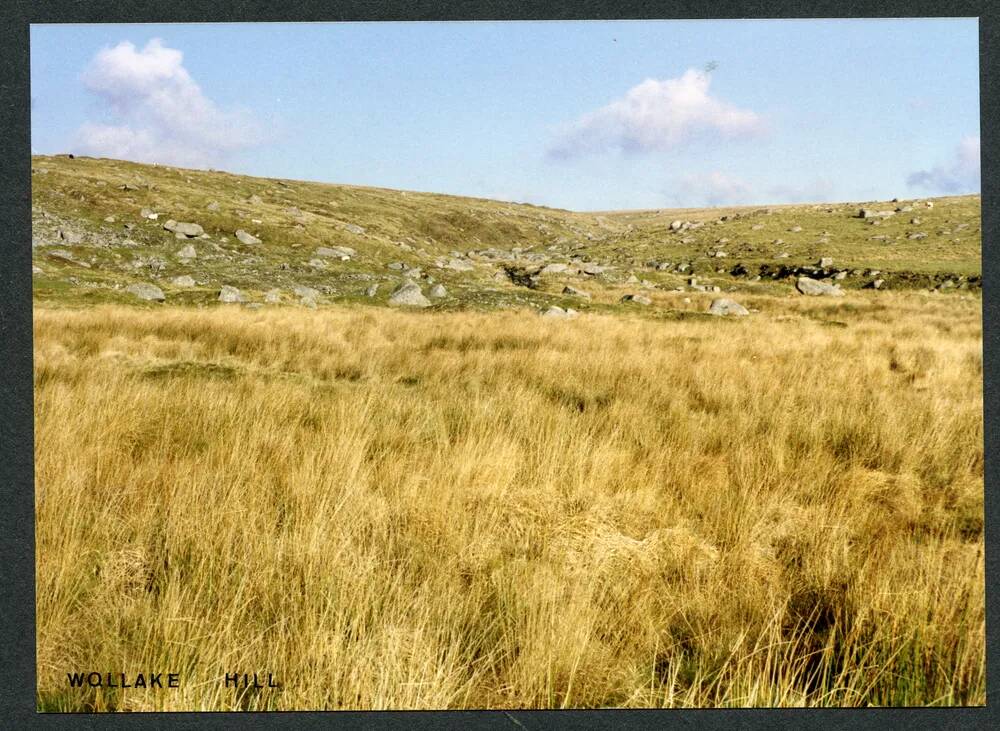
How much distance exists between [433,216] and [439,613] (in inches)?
2943

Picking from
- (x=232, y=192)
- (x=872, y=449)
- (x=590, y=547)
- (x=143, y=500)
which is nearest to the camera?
(x=590, y=547)

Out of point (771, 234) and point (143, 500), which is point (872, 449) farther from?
point (771, 234)

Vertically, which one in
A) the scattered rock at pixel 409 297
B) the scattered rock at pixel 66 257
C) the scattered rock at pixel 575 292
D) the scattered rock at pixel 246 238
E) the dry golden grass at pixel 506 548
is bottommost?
the dry golden grass at pixel 506 548

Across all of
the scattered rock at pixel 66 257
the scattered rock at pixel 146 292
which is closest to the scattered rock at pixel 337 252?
the scattered rock at pixel 66 257

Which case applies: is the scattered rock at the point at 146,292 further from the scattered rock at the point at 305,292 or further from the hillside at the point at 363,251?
the scattered rock at the point at 305,292

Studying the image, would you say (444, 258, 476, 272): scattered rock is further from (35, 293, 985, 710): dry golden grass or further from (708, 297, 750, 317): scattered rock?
(35, 293, 985, 710): dry golden grass

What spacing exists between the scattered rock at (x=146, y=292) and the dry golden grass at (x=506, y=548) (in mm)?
13565

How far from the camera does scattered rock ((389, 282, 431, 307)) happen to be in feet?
73.3

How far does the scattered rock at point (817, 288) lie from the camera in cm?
3192

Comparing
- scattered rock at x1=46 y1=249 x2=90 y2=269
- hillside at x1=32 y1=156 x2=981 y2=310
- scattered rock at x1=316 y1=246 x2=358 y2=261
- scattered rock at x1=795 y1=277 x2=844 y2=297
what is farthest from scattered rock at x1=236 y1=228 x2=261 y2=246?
scattered rock at x1=795 y1=277 x2=844 y2=297

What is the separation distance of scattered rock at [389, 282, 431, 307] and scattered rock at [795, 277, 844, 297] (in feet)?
70.8

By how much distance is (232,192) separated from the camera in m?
52.5

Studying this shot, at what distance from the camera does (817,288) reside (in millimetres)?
32938

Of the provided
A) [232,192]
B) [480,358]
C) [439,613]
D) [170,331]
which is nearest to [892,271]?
[480,358]
